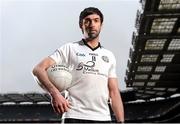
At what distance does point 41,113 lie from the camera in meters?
56.6

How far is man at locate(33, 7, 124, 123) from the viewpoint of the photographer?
317 centimetres

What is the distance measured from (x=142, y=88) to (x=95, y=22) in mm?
37795

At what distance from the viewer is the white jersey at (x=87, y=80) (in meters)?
3.19

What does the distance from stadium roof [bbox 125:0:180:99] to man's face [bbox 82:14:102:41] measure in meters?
16.4

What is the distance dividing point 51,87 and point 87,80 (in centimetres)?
40

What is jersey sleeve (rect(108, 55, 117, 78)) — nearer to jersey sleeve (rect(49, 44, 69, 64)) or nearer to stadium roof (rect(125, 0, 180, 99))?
jersey sleeve (rect(49, 44, 69, 64))

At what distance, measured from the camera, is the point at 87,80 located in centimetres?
324

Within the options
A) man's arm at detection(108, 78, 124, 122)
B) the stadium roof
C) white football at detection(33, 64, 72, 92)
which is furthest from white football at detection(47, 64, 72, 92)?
the stadium roof

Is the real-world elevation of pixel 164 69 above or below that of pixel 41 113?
above

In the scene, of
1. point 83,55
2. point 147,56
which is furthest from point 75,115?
point 147,56

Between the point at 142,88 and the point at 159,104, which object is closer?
the point at 142,88

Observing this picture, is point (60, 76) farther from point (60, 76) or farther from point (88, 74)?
point (88, 74)

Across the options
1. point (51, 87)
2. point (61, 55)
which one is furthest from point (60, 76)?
point (51, 87)

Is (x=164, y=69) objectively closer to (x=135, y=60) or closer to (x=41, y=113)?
(x=135, y=60)
